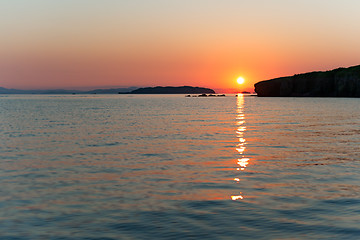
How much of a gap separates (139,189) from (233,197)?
131 inches

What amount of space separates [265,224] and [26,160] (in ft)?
48.3

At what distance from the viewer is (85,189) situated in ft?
47.7

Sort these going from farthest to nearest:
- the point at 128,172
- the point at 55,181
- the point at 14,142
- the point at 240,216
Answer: the point at 14,142 < the point at 128,172 < the point at 55,181 < the point at 240,216

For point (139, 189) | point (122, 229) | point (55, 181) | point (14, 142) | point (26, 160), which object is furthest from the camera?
point (14, 142)

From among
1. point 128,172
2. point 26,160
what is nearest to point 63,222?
point 128,172

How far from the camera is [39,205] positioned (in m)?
12.5

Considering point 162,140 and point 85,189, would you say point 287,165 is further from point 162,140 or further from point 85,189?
point 162,140

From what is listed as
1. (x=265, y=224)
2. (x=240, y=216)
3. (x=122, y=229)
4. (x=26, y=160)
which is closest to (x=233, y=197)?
(x=240, y=216)

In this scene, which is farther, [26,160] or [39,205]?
[26,160]

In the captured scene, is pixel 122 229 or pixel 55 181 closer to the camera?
pixel 122 229

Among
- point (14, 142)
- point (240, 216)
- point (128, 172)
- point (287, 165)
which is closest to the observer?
point (240, 216)

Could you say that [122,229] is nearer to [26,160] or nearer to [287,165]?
[287,165]

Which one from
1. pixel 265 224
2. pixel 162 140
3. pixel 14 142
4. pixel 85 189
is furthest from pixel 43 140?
pixel 265 224

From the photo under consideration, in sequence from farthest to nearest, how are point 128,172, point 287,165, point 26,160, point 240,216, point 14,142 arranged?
point 14,142
point 26,160
point 287,165
point 128,172
point 240,216
